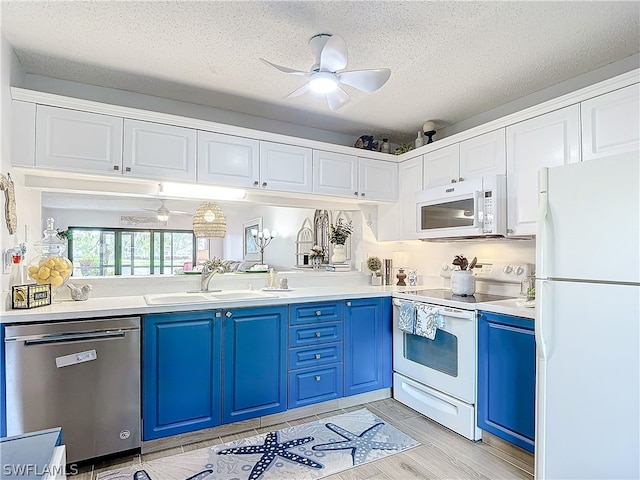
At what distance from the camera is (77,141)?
7.67 feet

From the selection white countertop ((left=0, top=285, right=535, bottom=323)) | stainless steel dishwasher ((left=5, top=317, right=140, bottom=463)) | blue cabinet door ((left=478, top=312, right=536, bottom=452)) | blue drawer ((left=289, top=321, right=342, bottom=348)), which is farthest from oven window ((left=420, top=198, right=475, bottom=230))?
stainless steel dishwasher ((left=5, top=317, right=140, bottom=463))

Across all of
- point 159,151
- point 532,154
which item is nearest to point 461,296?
point 532,154

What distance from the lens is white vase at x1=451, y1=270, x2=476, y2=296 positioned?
9.30ft

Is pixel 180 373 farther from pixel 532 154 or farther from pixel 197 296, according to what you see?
pixel 532 154

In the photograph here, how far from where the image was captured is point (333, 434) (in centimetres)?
248

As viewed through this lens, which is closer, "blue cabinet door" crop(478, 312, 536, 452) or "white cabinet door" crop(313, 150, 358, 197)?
"blue cabinet door" crop(478, 312, 536, 452)

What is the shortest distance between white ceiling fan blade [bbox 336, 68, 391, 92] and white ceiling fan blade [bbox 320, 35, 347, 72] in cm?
7

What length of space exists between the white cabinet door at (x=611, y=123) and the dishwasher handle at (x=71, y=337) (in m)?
2.89

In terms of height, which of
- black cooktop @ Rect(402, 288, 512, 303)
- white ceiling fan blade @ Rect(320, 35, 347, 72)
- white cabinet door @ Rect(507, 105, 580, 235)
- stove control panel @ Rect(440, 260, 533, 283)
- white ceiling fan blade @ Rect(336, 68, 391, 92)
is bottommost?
black cooktop @ Rect(402, 288, 512, 303)

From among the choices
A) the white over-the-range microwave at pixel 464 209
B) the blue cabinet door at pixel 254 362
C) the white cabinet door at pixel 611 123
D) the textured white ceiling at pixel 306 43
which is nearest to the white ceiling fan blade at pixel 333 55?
the textured white ceiling at pixel 306 43

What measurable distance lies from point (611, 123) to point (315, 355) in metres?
2.35

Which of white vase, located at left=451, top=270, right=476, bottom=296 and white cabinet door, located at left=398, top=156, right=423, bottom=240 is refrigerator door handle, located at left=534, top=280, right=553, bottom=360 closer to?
white vase, located at left=451, top=270, right=476, bottom=296

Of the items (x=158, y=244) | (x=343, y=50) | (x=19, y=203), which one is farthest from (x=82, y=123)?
(x=343, y=50)

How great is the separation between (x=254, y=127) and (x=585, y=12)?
2.40 metres
